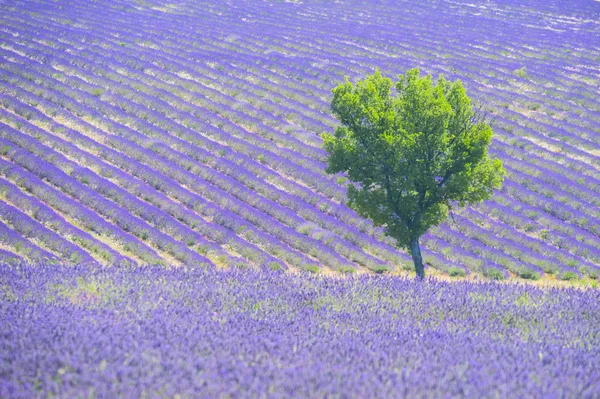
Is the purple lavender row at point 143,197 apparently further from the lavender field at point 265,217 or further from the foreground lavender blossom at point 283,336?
the foreground lavender blossom at point 283,336

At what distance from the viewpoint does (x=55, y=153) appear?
754 inches

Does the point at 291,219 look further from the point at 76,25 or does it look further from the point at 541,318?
the point at 76,25

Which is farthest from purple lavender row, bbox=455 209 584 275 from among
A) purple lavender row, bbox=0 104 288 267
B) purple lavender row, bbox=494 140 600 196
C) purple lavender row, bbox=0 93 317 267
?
purple lavender row, bbox=0 104 288 267

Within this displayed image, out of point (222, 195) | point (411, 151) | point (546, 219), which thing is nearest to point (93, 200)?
point (222, 195)

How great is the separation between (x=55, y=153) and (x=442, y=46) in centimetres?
2027

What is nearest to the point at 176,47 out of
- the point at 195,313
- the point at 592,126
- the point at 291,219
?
the point at 291,219

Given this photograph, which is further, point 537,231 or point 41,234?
point 537,231

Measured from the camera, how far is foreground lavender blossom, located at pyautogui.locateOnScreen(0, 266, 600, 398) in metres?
5.37

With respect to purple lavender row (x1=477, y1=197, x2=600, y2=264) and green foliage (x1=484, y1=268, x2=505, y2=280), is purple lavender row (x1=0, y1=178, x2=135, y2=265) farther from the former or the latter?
purple lavender row (x1=477, y1=197, x2=600, y2=264)

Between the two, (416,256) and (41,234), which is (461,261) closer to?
(416,256)

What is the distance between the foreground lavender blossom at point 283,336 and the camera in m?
5.37

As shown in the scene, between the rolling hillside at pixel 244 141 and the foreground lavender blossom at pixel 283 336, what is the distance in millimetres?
4638

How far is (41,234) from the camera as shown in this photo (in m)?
14.9

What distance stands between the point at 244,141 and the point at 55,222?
7.23 metres
